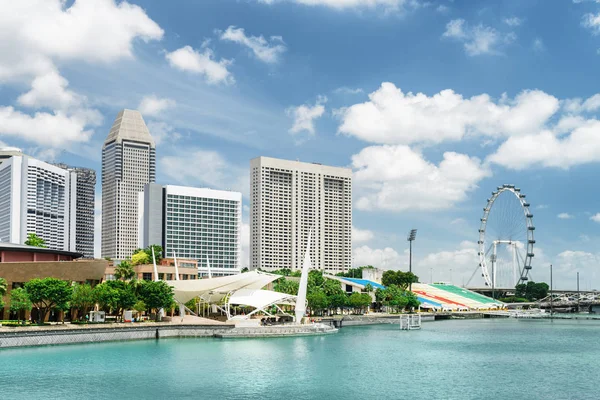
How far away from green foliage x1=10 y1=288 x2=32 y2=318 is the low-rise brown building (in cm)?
660

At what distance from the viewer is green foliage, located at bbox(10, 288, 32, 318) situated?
276 feet

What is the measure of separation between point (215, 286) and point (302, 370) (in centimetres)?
5428

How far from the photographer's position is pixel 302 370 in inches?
2432

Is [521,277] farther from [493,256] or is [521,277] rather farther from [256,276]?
[256,276]

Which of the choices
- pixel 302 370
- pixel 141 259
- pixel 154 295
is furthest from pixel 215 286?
pixel 302 370

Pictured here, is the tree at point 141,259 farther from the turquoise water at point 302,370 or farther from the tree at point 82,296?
the turquoise water at point 302,370

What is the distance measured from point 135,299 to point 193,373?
41.1 m

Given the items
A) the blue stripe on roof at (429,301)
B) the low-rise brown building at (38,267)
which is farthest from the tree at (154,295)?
the blue stripe on roof at (429,301)

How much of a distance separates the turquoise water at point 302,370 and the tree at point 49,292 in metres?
8.99

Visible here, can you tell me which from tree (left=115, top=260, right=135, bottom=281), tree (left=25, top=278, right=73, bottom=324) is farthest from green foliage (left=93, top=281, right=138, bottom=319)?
tree (left=115, top=260, right=135, bottom=281)

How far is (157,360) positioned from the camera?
67688mm

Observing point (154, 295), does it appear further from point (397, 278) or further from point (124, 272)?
point (397, 278)

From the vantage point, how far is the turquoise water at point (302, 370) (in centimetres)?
5034

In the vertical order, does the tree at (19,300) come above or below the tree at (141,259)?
below
